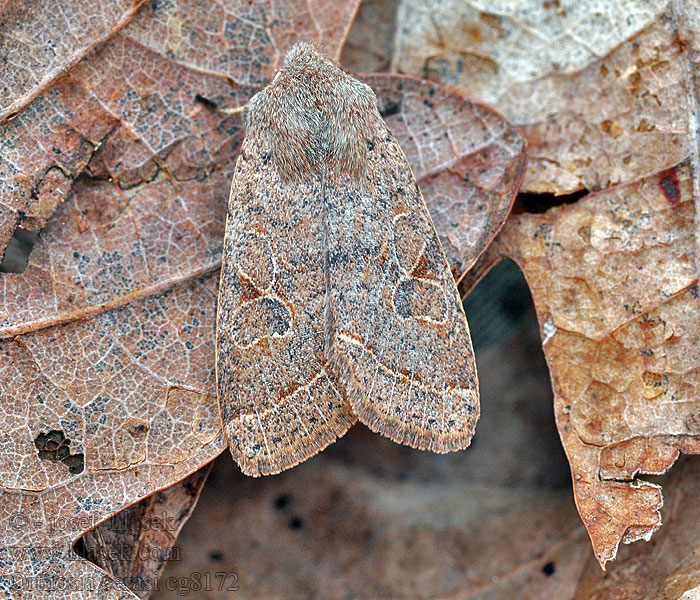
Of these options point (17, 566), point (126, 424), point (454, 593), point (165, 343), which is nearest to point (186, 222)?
point (165, 343)

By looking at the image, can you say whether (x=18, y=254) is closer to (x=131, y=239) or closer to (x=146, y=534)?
(x=131, y=239)

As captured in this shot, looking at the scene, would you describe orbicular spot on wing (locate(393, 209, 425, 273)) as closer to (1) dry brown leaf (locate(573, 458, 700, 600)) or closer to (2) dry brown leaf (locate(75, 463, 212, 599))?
(2) dry brown leaf (locate(75, 463, 212, 599))

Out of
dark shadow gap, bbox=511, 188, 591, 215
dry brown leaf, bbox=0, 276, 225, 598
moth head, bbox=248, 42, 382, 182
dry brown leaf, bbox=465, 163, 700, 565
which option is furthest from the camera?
dark shadow gap, bbox=511, 188, 591, 215

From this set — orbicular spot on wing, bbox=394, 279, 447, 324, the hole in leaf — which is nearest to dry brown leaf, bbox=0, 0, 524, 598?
the hole in leaf

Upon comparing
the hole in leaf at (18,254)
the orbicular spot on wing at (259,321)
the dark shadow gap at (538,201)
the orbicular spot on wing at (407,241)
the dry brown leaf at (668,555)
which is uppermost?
the hole in leaf at (18,254)

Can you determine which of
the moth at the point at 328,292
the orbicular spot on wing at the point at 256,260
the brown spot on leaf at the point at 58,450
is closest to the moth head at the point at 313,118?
the moth at the point at 328,292

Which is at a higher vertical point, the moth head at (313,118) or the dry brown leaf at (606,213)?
the moth head at (313,118)

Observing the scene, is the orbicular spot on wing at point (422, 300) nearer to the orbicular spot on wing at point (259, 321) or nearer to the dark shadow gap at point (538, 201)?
the orbicular spot on wing at point (259, 321)

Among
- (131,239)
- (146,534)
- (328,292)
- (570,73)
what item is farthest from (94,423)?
(570,73)
